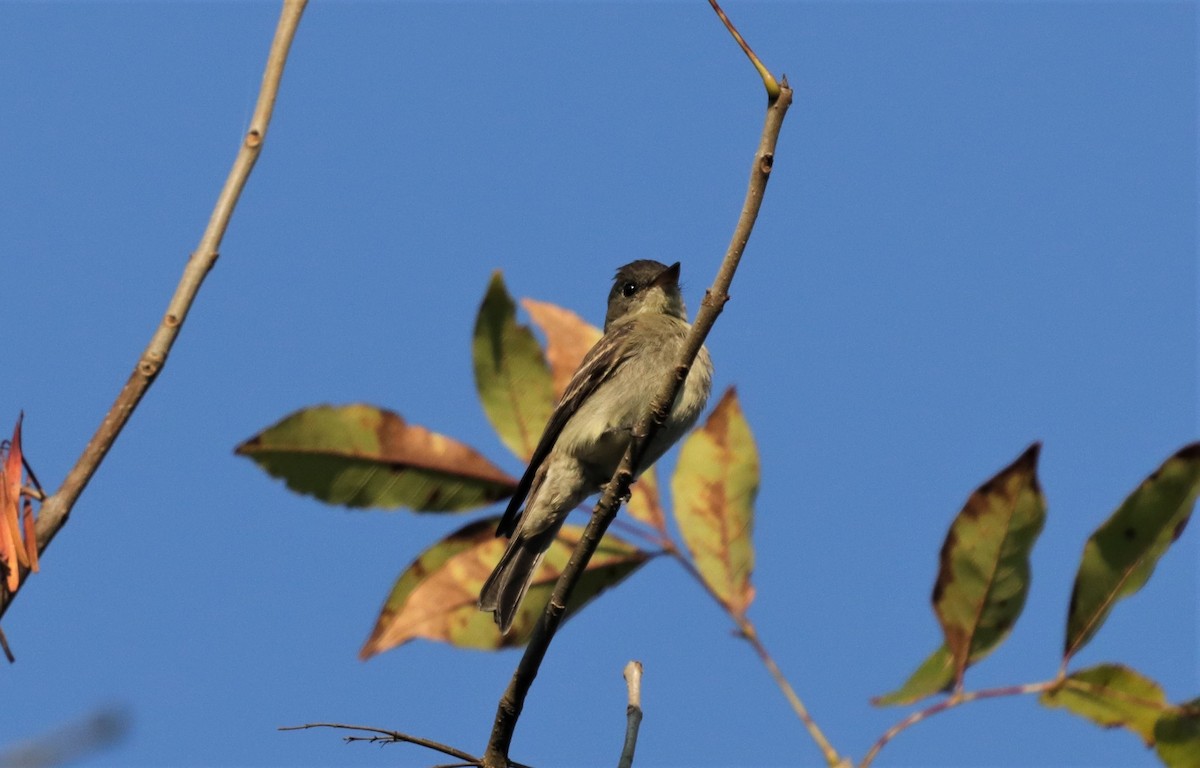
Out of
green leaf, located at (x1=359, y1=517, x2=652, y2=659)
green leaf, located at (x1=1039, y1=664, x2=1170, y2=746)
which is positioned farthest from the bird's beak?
green leaf, located at (x1=1039, y1=664, x2=1170, y2=746)

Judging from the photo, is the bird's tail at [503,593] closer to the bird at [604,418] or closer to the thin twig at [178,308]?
the thin twig at [178,308]

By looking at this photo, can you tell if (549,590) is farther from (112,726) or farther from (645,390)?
(645,390)

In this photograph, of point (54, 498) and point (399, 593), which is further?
point (399, 593)

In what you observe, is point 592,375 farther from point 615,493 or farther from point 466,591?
point 466,591

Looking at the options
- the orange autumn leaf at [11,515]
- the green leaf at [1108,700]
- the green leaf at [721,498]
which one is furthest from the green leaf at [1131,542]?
the orange autumn leaf at [11,515]

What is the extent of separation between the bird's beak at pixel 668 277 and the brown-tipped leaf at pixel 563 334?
303 cm

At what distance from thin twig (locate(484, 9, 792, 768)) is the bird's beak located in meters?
3.53

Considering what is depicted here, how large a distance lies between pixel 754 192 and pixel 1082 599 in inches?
43.7

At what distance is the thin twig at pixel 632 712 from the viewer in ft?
9.17

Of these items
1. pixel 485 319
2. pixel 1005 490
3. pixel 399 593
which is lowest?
pixel 399 593

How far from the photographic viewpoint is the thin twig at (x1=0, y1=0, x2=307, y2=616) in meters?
2.15

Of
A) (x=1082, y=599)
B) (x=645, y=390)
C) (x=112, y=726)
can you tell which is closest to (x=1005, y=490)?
(x=1082, y=599)

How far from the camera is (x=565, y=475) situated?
20.4 ft

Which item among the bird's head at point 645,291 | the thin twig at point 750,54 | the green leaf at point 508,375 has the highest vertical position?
the bird's head at point 645,291
